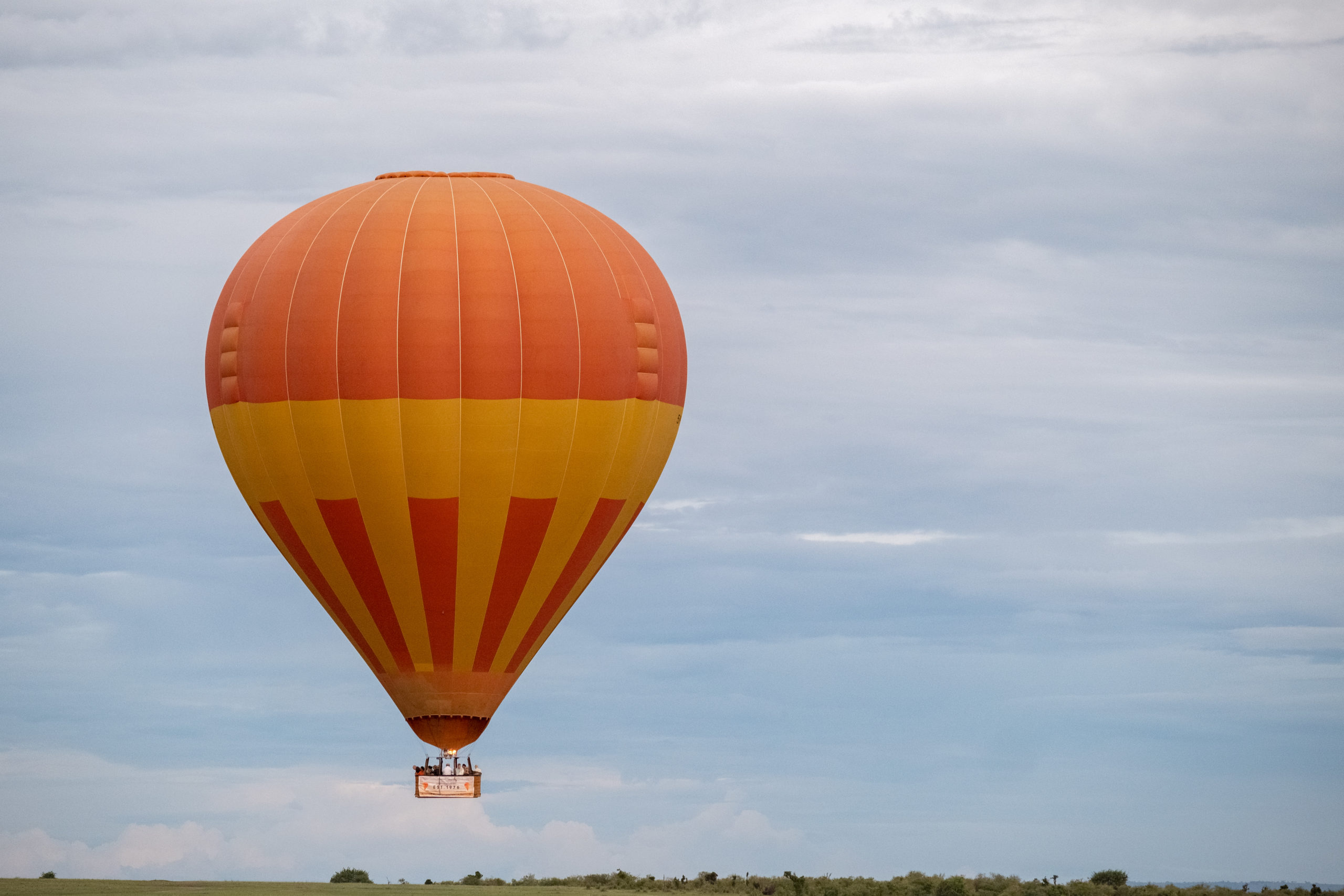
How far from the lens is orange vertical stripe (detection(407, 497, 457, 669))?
27438 millimetres

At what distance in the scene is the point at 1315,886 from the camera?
33000 mm

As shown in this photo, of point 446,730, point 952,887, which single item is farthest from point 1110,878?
point 446,730

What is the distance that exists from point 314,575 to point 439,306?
5703 mm

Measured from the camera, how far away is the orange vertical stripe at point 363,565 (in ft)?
90.9

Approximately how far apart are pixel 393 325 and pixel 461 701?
6853 mm

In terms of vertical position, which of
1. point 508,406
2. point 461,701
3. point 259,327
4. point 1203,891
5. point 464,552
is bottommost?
point 1203,891

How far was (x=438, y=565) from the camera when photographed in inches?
1097

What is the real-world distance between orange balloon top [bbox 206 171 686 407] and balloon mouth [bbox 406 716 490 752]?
595 cm

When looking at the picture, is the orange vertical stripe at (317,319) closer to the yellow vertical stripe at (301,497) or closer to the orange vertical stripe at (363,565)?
the yellow vertical stripe at (301,497)

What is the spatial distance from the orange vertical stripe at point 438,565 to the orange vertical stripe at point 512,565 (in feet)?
2.09

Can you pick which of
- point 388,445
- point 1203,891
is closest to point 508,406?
point 388,445

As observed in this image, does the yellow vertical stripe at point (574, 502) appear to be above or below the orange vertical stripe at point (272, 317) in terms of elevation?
below

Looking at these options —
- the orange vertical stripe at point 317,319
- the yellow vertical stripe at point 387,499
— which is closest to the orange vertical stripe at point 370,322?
the orange vertical stripe at point 317,319

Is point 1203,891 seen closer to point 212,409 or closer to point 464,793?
point 464,793
